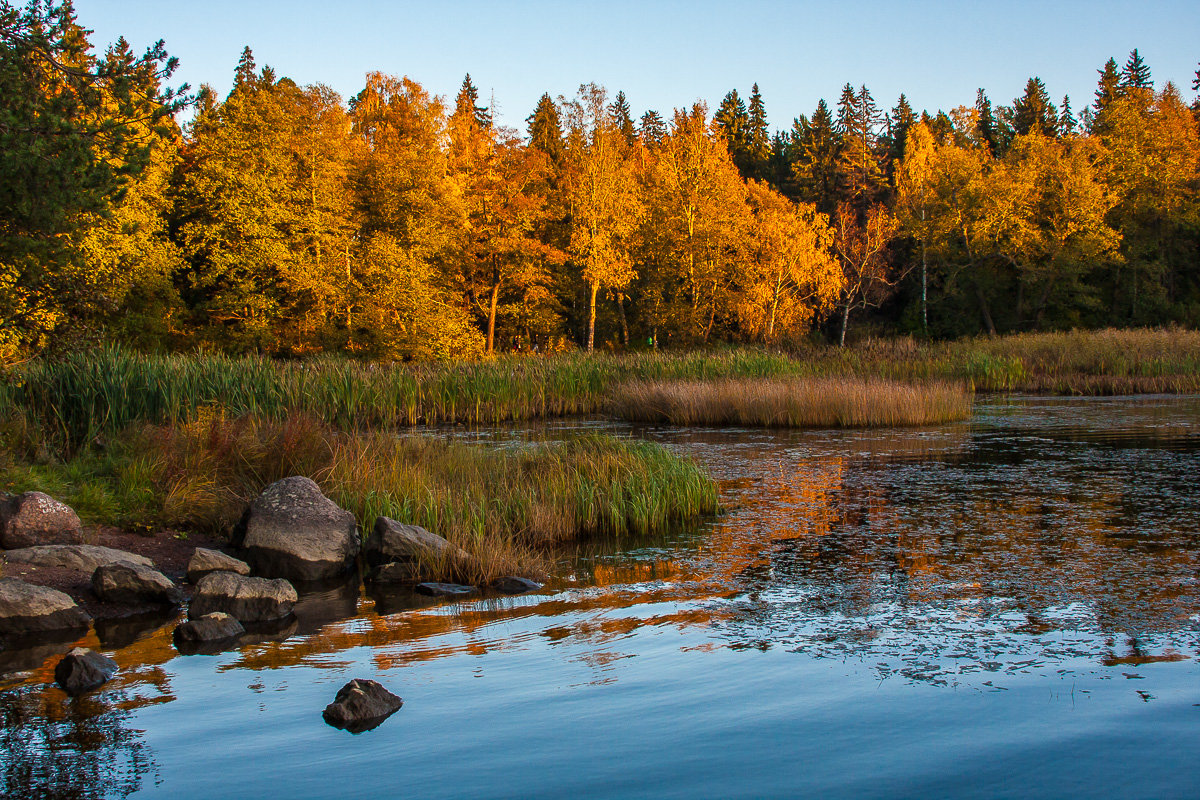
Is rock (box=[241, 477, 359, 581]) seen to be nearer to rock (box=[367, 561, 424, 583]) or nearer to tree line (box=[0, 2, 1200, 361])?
rock (box=[367, 561, 424, 583])

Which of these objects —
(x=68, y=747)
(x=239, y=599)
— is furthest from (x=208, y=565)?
(x=68, y=747)

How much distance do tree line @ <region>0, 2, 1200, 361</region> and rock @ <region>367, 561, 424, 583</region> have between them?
73.1 feet

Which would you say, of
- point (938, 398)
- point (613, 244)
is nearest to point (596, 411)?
point (938, 398)

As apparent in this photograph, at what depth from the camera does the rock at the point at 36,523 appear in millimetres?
7574

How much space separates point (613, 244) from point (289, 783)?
3936 cm

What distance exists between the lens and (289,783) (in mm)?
3893

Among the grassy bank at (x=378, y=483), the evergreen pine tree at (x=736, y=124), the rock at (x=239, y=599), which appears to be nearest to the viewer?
the rock at (x=239, y=599)

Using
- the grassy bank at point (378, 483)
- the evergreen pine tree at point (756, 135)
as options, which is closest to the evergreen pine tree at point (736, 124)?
the evergreen pine tree at point (756, 135)

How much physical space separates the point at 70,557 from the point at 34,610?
118 centimetres

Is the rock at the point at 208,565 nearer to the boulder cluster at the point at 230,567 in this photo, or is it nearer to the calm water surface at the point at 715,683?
the boulder cluster at the point at 230,567

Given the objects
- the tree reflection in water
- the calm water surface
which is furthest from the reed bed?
the tree reflection in water

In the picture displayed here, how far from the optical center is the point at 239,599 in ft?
21.7

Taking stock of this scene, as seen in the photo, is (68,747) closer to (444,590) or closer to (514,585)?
(444,590)

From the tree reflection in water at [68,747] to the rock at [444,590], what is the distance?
8.45 feet
